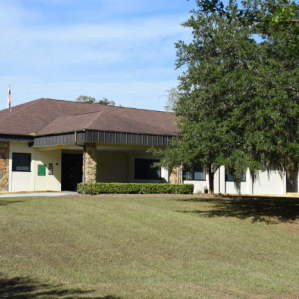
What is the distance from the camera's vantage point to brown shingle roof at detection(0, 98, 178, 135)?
2309cm

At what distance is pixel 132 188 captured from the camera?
21.9 m

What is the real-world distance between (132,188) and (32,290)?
15022 mm

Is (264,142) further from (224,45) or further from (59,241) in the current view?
(59,241)

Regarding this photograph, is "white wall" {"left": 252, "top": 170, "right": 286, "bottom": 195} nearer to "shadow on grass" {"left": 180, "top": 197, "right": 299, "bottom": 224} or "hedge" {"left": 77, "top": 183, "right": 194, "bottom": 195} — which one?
"hedge" {"left": 77, "top": 183, "right": 194, "bottom": 195}

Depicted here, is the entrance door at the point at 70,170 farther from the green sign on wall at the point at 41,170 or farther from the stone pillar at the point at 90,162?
the stone pillar at the point at 90,162

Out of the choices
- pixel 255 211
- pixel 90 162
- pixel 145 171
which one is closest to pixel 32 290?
pixel 255 211

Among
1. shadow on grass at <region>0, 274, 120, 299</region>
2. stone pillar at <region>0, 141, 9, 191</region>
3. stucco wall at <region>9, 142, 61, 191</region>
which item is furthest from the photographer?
stucco wall at <region>9, 142, 61, 191</region>

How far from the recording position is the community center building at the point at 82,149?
22000mm

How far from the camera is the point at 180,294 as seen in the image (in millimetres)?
6988

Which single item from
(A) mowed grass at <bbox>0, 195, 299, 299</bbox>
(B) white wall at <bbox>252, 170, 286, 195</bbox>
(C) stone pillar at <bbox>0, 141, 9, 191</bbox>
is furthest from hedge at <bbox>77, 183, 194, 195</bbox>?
(B) white wall at <bbox>252, 170, 286, 195</bbox>

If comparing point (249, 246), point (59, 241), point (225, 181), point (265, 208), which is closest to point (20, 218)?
point (59, 241)

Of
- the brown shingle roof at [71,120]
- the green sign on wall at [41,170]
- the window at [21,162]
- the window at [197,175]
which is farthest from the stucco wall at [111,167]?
the window at [21,162]

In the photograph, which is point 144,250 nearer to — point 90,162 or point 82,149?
point 90,162

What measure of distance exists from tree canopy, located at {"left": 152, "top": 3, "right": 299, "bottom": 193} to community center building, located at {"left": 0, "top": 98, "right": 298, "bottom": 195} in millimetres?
5563
